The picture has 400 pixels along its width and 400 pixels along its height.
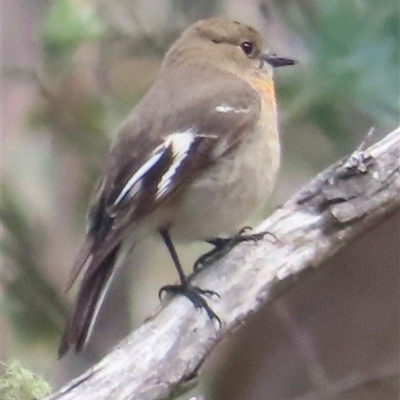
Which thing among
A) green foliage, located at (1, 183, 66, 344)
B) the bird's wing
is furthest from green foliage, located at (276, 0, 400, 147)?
green foliage, located at (1, 183, 66, 344)

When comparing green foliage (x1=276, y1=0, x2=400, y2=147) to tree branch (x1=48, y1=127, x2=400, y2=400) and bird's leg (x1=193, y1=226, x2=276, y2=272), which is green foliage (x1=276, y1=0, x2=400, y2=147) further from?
bird's leg (x1=193, y1=226, x2=276, y2=272)

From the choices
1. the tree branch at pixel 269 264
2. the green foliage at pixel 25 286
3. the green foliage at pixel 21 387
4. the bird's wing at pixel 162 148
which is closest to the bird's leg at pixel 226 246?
the tree branch at pixel 269 264

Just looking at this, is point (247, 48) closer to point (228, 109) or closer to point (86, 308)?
point (228, 109)

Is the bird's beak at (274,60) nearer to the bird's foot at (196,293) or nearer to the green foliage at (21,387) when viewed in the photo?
the bird's foot at (196,293)

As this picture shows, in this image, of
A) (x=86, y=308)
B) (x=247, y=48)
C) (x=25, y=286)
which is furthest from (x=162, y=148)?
(x=25, y=286)

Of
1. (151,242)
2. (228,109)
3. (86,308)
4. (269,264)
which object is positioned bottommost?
(151,242)

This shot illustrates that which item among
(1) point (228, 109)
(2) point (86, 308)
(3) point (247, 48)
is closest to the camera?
(2) point (86, 308)

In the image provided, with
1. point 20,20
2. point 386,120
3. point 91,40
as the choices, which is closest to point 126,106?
point 91,40

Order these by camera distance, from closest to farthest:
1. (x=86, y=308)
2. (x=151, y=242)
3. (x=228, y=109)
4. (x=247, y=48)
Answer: (x=86, y=308), (x=228, y=109), (x=247, y=48), (x=151, y=242)
